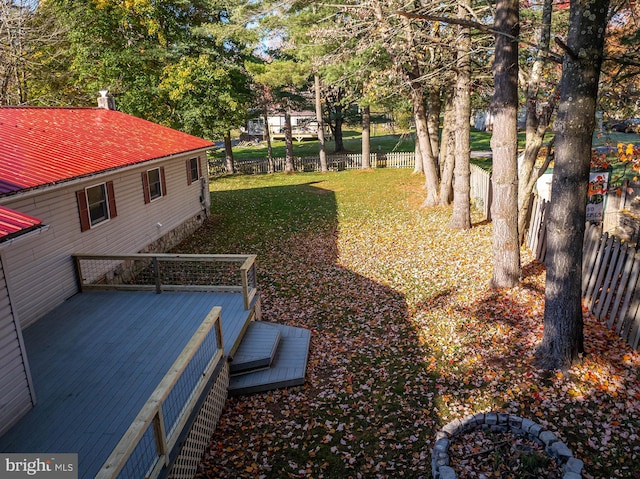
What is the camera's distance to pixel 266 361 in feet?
25.5

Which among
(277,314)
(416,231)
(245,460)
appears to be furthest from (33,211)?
(416,231)

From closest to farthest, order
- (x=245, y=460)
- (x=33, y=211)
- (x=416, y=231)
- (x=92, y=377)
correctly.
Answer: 1. (x=245, y=460)
2. (x=92, y=377)
3. (x=33, y=211)
4. (x=416, y=231)

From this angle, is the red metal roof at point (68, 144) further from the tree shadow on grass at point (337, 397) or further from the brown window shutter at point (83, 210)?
the tree shadow on grass at point (337, 397)

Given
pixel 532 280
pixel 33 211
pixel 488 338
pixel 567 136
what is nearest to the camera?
pixel 567 136

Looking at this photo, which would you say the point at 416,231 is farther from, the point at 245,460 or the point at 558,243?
the point at 245,460

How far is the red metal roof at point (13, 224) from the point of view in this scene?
5332mm

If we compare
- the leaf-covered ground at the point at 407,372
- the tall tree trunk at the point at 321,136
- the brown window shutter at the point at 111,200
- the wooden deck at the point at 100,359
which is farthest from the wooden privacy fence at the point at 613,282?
the tall tree trunk at the point at 321,136

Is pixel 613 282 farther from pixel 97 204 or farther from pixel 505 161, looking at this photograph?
pixel 97 204

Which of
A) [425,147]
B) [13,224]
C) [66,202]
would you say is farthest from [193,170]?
[13,224]

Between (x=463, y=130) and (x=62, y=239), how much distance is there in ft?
39.9

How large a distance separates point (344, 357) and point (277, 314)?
8.96 feet

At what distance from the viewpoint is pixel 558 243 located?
6.62 m

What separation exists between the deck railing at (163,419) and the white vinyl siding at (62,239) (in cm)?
260

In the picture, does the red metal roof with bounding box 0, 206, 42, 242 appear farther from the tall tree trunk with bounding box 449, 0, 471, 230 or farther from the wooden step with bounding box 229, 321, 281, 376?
the tall tree trunk with bounding box 449, 0, 471, 230
